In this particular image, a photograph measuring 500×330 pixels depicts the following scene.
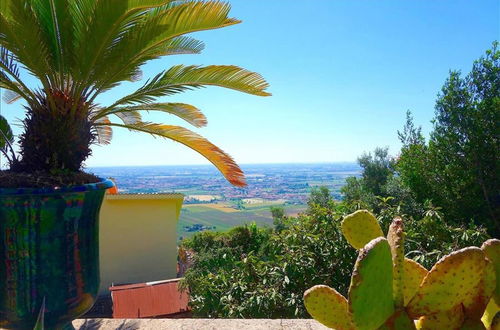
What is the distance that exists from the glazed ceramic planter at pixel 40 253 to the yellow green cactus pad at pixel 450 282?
2.41 metres

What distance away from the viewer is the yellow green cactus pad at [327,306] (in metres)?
1.40

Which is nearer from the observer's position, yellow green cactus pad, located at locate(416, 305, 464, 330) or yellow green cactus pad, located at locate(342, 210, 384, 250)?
yellow green cactus pad, located at locate(416, 305, 464, 330)

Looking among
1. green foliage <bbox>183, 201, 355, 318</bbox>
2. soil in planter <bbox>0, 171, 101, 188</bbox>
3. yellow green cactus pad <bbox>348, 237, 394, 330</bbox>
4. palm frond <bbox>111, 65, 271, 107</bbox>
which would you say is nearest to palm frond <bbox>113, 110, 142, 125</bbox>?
palm frond <bbox>111, 65, 271, 107</bbox>

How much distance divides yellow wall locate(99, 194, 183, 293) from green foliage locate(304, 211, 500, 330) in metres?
10.6

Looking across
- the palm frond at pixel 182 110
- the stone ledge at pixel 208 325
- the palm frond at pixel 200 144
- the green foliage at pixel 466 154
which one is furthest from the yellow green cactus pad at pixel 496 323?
the green foliage at pixel 466 154

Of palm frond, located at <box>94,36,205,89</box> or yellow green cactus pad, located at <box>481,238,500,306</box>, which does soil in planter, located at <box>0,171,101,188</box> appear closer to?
palm frond, located at <box>94,36,205,89</box>

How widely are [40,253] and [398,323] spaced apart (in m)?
2.46

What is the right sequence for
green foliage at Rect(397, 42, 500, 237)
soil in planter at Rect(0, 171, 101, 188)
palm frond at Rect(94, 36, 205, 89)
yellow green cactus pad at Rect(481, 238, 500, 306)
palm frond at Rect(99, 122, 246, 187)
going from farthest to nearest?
green foliage at Rect(397, 42, 500, 237), palm frond at Rect(99, 122, 246, 187), palm frond at Rect(94, 36, 205, 89), soil in planter at Rect(0, 171, 101, 188), yellow green cactus pad at Rect(481, 238, 500, 306)

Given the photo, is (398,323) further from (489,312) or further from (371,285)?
(489,312)

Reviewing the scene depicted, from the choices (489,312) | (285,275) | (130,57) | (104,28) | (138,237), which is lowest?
(138,237)

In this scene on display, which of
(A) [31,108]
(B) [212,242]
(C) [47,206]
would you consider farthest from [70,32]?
(B) [212,242]

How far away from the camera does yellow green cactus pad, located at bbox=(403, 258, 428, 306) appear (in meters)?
1.41

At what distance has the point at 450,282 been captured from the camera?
4.01 feet

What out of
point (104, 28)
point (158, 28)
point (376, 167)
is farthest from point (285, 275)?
point (376, 167)
